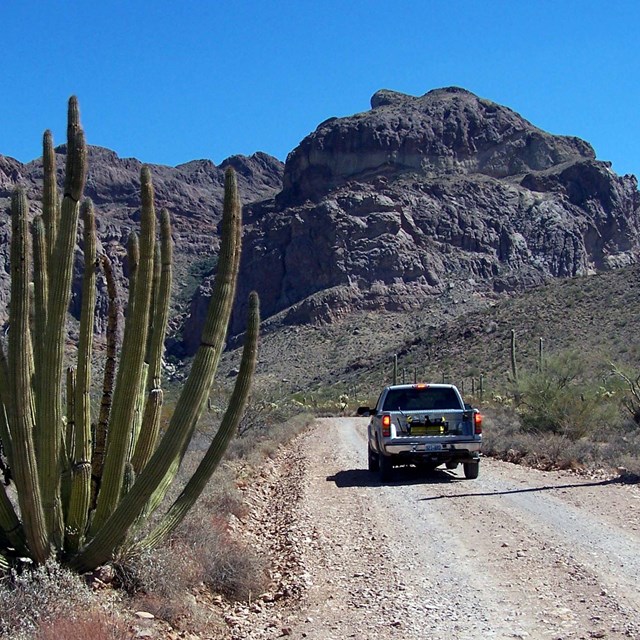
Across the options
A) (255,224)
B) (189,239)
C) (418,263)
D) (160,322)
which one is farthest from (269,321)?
(160,322)

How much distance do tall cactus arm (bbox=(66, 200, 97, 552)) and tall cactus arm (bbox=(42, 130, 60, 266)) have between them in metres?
0.34

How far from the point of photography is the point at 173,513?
26.2ft

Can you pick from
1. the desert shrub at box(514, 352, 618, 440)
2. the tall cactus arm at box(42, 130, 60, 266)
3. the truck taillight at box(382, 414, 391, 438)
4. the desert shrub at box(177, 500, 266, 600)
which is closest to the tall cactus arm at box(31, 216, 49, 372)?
the tall cactus arm at box(42, 130, 60, 266)

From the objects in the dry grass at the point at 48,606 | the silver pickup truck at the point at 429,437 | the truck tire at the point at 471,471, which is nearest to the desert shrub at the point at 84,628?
the dry grass at the point at 48,606

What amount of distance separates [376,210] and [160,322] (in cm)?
11165

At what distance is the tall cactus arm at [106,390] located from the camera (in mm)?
7852

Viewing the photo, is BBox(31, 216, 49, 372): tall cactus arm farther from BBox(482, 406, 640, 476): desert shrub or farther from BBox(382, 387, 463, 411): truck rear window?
BBox(482, 406, 640, 476): desert shrub

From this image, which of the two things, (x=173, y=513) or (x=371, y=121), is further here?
(x=371, y=121)

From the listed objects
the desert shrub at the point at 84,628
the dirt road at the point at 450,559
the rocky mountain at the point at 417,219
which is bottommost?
the dirt road at the point at 450,559

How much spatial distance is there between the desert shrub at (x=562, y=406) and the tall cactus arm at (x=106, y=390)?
15286 millimetres

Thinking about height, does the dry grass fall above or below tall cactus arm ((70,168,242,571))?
below

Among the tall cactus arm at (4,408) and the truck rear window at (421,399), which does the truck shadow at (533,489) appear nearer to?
the truck rear window at (421,399)

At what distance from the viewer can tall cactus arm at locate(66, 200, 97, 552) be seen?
23.6ft

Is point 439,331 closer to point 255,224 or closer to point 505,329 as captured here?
point 505,329
